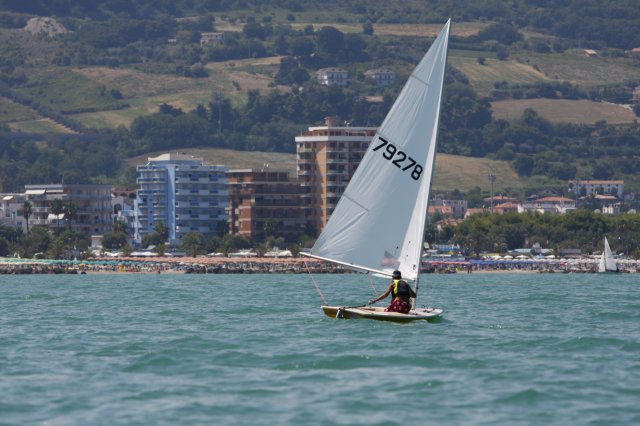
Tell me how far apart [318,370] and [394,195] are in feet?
41.6

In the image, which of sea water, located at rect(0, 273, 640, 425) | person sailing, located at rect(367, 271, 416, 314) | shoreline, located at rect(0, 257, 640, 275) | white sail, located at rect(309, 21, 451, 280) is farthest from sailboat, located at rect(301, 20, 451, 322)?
shoreline, located at rect(0, 257, 640, 275)

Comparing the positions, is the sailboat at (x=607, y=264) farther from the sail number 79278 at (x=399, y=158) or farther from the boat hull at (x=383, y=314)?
the boat hull at (x=383, y=314)

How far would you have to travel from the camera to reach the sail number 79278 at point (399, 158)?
2132 inches

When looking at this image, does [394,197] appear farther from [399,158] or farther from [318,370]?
[318,370]

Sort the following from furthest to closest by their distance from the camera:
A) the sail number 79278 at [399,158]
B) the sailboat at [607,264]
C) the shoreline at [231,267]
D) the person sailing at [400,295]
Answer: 1. the sailboat at [607,264]
2. the shoreline at [231,267]
3. the sail number 79278 at [399,158]
4. the person sailing at [400,295]

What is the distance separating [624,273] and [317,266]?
115 ft

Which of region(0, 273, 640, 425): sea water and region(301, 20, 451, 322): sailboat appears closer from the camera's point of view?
region(0, 273, 640, 425): sea water

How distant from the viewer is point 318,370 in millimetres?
43344

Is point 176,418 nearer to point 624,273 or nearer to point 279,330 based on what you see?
point 279,330

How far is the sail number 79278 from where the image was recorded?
178 feet

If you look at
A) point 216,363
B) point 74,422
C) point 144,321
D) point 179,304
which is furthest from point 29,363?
point 179,304

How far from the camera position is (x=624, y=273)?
178500 mm

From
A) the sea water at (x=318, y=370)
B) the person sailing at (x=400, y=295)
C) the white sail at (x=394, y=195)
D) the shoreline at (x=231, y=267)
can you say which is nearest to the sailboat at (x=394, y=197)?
the white sail at (x=394, y=195)

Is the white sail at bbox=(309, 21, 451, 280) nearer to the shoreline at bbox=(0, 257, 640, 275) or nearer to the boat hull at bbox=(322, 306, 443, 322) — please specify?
the boat hull at bbox=(322, 306, 443, 322)
